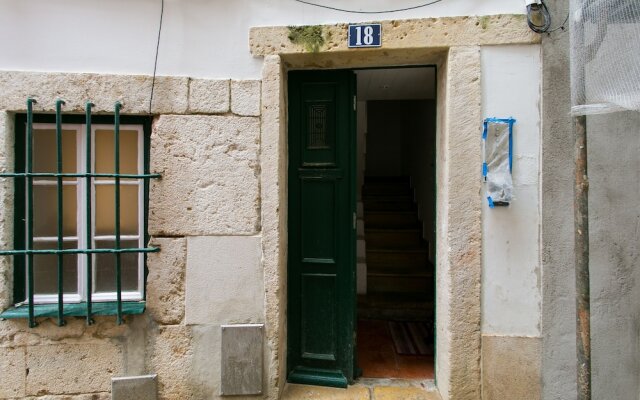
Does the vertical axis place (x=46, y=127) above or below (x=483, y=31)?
→ below

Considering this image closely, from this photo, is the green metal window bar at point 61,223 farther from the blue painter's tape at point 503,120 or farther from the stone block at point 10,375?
the blue painter's tape at point 503,120

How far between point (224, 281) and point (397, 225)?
139 inches

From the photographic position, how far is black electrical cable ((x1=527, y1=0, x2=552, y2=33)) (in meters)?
2.38

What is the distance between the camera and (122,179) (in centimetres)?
264

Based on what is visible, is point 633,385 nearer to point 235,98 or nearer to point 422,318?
point 422,318

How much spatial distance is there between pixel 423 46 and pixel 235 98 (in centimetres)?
150

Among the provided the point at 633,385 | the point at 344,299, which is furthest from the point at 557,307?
the point at 344,299

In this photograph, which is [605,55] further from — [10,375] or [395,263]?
[10,375]

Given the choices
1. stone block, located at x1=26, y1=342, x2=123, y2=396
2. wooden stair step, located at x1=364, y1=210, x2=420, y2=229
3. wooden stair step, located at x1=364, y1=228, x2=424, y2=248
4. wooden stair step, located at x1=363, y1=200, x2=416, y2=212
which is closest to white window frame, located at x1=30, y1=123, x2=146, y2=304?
stone block, located at x1=26, y1=342, x2=123, y2=396

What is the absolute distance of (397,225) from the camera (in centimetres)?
543

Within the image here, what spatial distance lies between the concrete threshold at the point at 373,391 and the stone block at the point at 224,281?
2.36 feet

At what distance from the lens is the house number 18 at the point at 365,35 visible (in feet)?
8.21

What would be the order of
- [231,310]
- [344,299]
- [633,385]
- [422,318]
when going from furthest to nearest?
[422,318]
[344,299]
[231,310]
[633,385]

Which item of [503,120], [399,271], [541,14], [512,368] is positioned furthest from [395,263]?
[541,14]
